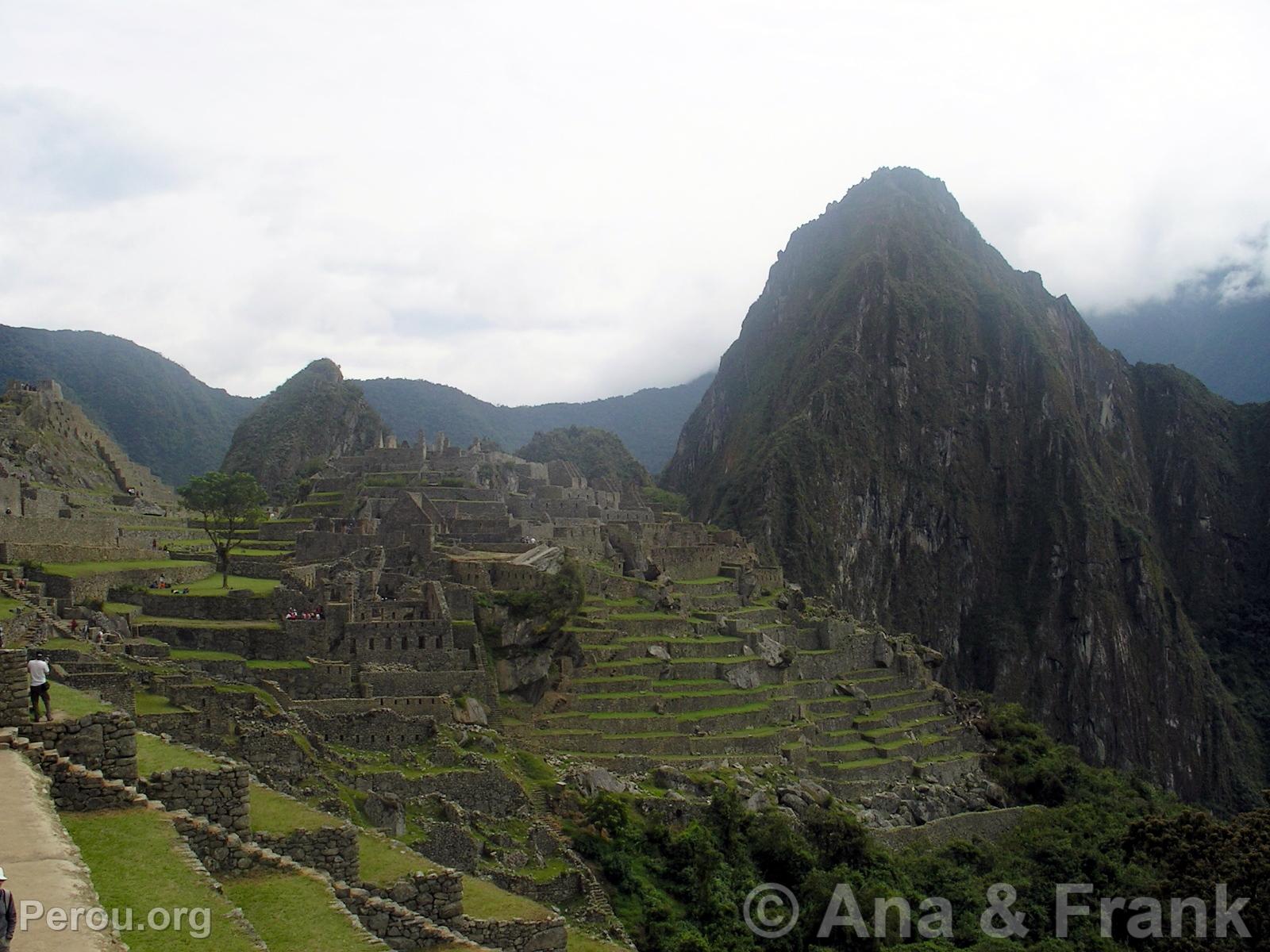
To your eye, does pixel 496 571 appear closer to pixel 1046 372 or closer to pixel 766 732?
pixel 766 732

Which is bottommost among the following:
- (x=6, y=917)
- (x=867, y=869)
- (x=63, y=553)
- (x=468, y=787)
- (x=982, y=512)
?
(x=867, y=869)

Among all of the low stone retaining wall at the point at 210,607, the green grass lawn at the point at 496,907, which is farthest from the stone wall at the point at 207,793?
the low stone retaining wall at the point at 210,607

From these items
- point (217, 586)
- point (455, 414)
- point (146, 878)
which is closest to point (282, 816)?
point (146, 878)

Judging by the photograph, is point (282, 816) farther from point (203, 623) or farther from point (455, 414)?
point (455, 414)

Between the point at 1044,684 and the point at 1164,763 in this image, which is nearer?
the point at 1164,763

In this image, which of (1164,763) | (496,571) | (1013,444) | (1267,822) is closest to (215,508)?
(496,571)

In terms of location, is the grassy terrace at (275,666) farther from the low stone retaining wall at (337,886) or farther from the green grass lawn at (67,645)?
the low stone retaining wall at (337,886)
